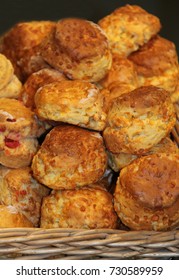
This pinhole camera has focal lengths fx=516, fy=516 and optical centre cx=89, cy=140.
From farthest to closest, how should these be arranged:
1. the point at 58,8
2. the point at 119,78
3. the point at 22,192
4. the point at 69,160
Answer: the point at 58,8, the point at 119,78, the point at 22,192, the point at 69,160

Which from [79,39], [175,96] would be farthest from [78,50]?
[175,96]

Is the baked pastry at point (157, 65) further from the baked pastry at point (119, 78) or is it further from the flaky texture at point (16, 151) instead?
the flaky texture at point (16, 151)

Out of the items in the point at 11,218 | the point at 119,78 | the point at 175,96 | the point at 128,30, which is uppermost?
A: the point at 128,30

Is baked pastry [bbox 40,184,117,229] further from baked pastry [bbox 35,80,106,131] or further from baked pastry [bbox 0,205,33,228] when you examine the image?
baked pastry [bbox 35,80,106,131]

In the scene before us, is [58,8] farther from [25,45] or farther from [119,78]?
[119,78]

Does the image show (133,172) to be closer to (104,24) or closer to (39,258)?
(39,258)

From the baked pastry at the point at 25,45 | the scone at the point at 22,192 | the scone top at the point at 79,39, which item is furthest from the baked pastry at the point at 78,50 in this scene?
the scone at the point at 22,192

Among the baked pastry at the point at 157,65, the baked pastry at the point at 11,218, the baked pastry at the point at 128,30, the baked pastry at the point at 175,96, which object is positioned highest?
the baked pastry at the point at 128,30
